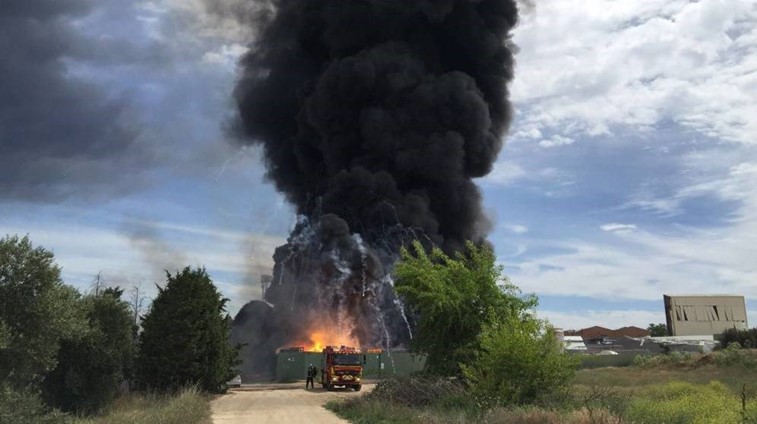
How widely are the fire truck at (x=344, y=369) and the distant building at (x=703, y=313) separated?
7296cm

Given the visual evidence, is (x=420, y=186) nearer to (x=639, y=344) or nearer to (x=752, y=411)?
(x=639, y=344)

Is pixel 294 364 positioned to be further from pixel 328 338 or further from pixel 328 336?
pixel 328 336

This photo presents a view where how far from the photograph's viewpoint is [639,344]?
93.1 metres

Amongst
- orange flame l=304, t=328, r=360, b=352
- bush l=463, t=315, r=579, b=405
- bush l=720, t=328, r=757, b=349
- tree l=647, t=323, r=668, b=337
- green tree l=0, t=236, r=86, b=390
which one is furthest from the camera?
tree l=647, t=323, r=668, b=337

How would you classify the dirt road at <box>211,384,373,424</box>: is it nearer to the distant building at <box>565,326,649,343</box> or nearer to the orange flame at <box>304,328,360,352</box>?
the orange flame at <box>304,328,360,352</box>

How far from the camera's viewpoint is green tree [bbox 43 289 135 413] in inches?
936

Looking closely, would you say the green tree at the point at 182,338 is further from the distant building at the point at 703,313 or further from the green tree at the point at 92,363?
the distant building at the point at 703,313

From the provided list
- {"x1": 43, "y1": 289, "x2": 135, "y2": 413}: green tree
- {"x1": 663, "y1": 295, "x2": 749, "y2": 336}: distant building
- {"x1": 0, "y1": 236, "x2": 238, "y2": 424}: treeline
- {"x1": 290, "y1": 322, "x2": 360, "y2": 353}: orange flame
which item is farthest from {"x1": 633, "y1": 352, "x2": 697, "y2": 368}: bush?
{"x1": 663, "y1": 295, "x2": 749, "y2": 336}: distant building

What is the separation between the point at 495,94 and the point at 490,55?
493cm

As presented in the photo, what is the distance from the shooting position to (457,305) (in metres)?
25.3

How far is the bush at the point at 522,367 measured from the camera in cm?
1956

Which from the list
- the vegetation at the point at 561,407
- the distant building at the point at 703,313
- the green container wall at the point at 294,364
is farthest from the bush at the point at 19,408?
the distant building at the point at 703,313

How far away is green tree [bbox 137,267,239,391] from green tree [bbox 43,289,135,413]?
4.21 metres

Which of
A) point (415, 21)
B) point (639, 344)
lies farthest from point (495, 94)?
point (639, 344)
